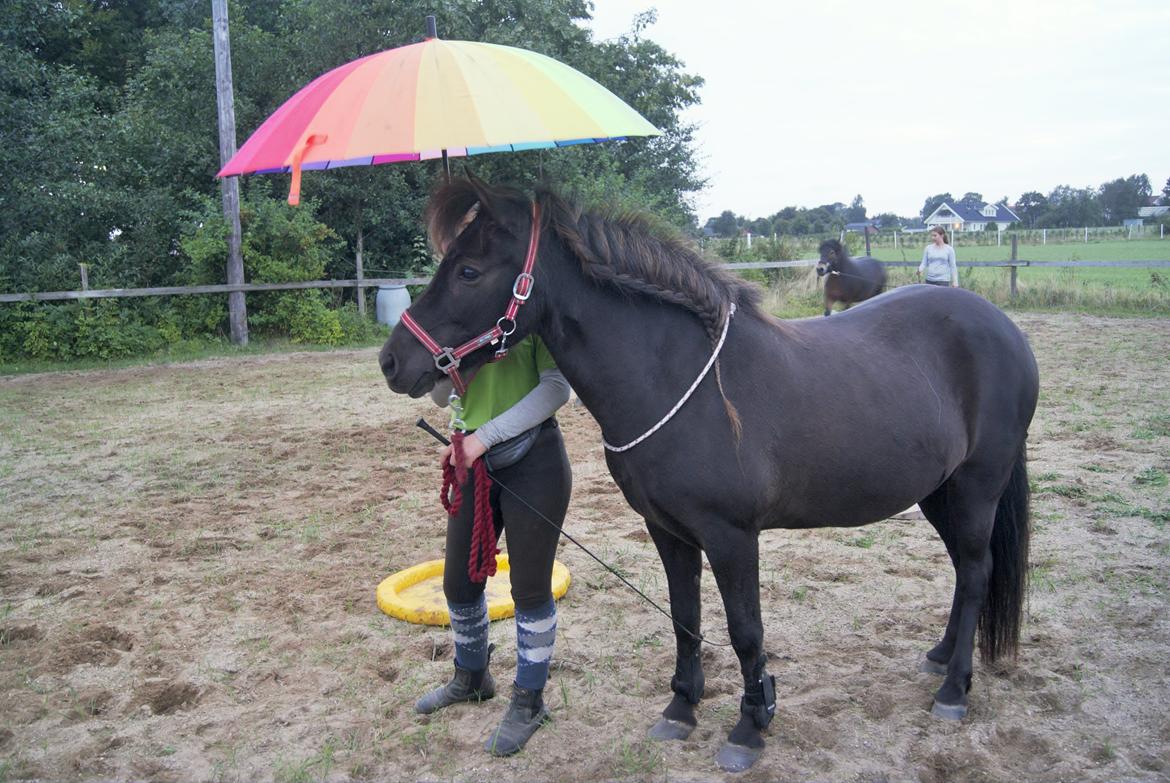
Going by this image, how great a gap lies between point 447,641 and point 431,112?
8.08 feet

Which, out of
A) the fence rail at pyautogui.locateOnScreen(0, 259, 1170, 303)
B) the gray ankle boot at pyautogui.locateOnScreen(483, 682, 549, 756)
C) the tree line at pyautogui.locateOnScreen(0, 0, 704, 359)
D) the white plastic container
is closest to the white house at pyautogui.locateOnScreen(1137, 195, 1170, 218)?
the fence rail at pyautogui.locateOnScreen(0, 259, 1170, 303)

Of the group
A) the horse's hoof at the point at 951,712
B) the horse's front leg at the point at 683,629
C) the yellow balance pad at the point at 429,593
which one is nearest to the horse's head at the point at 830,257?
the yellow balance pad at the point at 429,593

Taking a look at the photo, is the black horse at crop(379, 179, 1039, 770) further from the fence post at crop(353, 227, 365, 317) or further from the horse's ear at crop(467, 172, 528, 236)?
the fence post at crop(353, 227, 365, 317)

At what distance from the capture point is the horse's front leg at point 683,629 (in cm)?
322

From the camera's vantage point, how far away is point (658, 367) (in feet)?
9.57

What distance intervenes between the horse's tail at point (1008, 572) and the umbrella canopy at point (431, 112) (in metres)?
2.18

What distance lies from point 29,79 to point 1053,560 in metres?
16.7

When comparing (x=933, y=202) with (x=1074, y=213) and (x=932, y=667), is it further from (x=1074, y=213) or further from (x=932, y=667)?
(x=932, y=667)

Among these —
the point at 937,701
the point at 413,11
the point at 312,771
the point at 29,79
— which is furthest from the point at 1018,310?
the point at 29,79

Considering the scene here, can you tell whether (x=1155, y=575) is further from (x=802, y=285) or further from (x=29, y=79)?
(x=29, y=79)

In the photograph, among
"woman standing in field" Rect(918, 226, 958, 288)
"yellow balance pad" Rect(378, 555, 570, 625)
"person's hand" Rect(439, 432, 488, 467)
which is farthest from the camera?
"woman standing in field" Rect(918, 226, 958, 288)

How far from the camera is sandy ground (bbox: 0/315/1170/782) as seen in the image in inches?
121

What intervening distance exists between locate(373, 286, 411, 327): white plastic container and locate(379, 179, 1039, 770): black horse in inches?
538

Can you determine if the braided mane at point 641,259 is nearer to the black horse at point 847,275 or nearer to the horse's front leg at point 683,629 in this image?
the horse's front leg at point 683,629
